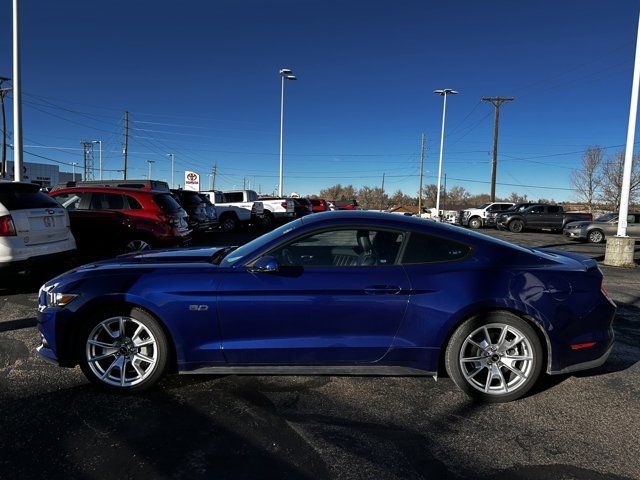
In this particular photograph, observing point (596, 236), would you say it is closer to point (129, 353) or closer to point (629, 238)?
point (629, 238)

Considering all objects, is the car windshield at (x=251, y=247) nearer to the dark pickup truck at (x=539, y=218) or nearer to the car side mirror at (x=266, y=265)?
the car side mirror at (x=266, y=265)

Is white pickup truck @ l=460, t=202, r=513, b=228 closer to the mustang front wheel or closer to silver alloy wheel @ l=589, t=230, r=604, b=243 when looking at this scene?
silver alloy wheel @ l=589, t=230, r=604, b=243

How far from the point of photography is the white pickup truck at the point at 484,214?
2961 centimetres

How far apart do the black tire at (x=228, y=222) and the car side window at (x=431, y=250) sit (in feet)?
58.9

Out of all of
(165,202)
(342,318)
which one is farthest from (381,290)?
(165,202)

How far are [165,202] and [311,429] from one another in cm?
724

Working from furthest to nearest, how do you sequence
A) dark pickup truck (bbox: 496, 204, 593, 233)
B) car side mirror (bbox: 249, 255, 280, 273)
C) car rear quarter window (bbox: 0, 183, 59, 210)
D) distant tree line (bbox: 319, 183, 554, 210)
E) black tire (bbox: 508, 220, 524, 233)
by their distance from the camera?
distant tree line (bbox: 319, 183, 554, 210) < black tire (bbox: 508, 220, 524, 233) < dark pickup truck (bbox: 496, 204, 593, 233) < car rear quarter window (bbox: 0, 183, 59, 210) < car side mirror (bbox: 249, 255, 280, 273)

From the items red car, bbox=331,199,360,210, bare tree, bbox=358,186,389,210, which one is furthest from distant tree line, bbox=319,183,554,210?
red car, bbox=331,199,360,210

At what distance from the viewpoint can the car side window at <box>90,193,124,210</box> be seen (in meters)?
8.84

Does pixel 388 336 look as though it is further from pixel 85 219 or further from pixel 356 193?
pixel 356 193

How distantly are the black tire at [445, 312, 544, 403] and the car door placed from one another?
20.0 inches

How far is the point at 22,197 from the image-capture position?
6.31 metres

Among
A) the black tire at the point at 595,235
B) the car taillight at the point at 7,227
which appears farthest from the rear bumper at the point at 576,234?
the car taillight at the point at 7,227

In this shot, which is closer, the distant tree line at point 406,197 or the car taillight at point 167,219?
the car taillight at point 167,219
